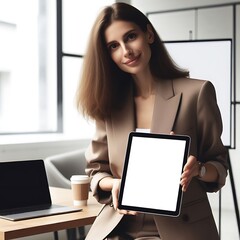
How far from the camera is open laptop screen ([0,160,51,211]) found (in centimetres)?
212

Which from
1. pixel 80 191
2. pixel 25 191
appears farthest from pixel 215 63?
pixel 25 191

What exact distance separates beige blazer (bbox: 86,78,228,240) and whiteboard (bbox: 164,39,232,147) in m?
2.07

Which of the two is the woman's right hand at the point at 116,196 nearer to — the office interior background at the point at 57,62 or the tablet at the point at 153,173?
the tablet at the point at 153,173

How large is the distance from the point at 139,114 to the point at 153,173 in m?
0.28

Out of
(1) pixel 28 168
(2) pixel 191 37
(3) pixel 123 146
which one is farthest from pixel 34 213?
(2) pixel 191 37

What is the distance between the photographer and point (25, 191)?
2.18m

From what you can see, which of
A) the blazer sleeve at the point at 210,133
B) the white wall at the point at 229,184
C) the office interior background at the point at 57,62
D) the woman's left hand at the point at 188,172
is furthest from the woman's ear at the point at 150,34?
the white wall at the point at 229,184

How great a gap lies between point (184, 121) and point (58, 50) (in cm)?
307

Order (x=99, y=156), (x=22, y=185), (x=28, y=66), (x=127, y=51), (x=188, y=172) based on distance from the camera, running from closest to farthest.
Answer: (x=188, y=172) < (x=127, y=51) < (x=99, y=156) < (x=22, y=185) < (x=28, y=66)

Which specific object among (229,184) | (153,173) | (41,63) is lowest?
(229,184)

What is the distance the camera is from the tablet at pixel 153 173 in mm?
1491

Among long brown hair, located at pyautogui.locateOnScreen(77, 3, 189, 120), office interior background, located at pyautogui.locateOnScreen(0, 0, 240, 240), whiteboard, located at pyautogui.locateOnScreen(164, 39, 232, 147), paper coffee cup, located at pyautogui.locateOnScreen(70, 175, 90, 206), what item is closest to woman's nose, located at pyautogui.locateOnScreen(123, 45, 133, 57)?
long brown hair, located at pyautogui.locateOnScreen(77, 3, 189, 120)

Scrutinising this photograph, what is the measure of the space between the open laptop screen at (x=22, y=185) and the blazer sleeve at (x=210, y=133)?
85 centimetres

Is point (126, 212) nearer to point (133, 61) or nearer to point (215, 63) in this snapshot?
point (133, 61)
